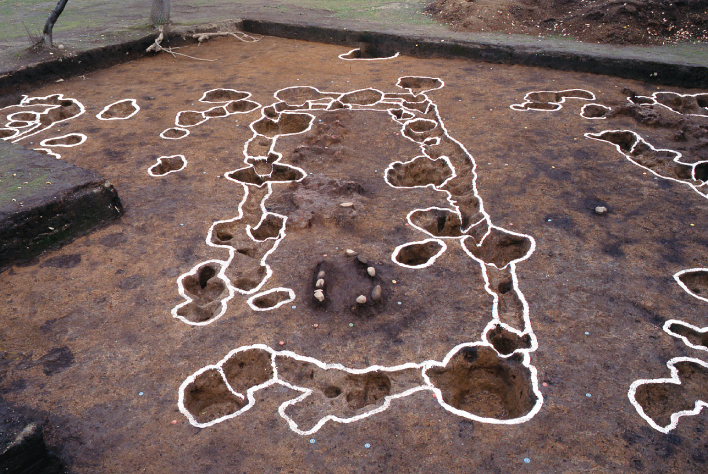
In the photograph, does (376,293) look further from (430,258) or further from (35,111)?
(35,111)

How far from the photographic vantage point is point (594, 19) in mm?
7121

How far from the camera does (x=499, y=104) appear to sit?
5.30m

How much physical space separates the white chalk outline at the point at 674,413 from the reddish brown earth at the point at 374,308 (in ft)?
0.09

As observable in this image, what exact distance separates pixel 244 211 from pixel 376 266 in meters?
1.15

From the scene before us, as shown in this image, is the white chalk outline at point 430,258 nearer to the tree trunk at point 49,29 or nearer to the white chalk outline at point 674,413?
the white chalk outline at point 674,413

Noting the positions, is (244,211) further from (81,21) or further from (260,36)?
(81,21)

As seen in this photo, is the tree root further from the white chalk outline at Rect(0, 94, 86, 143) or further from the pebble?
the pebble

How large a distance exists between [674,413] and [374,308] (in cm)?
141

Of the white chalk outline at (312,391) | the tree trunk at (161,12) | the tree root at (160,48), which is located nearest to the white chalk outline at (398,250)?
the white chalk outline at (312,391)

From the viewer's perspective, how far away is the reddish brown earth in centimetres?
207

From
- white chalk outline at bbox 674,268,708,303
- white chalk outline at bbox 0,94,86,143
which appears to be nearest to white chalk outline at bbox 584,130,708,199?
white chalk outline at bbox 674,268,708,303

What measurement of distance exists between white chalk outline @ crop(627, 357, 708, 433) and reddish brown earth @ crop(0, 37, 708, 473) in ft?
0.09

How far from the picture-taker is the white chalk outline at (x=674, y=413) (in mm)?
2125

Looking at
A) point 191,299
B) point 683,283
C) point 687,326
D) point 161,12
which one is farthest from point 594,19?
point 191,299
